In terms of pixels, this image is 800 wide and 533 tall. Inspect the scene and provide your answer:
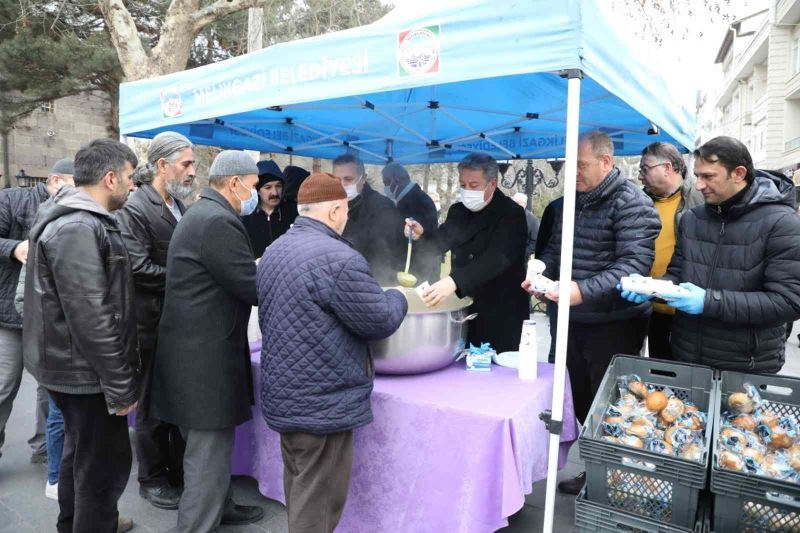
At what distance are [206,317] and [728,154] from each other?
90.8 inches

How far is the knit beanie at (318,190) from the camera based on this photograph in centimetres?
193

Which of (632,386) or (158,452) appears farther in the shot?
(158,452)

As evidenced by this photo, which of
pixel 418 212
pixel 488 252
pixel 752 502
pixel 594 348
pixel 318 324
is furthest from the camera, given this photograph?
pixel 418 212

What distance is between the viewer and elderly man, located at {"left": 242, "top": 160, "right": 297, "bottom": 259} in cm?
450

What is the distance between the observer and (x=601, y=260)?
2504mm

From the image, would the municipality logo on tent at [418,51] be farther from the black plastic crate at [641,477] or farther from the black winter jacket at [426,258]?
the black winter jacket at [426,258]

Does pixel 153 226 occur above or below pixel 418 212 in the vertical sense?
below

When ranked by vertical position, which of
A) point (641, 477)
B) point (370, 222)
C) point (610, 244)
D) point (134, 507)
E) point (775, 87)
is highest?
point (775, 87)

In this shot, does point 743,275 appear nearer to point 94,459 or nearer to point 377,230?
point 377,230

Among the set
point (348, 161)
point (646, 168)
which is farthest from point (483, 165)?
point (348, 161)

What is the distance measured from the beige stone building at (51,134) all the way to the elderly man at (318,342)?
17.5 metres

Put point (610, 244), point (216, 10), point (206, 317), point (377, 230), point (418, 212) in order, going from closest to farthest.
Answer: point (206, 317) < point (610, 244) < point (377, 230) < point (418, 212) < point (216, 10)

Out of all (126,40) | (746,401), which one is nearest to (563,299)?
(746,401)

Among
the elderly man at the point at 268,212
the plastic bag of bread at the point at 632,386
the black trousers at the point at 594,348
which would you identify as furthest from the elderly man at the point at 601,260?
the elderly man at the point at 268,212
